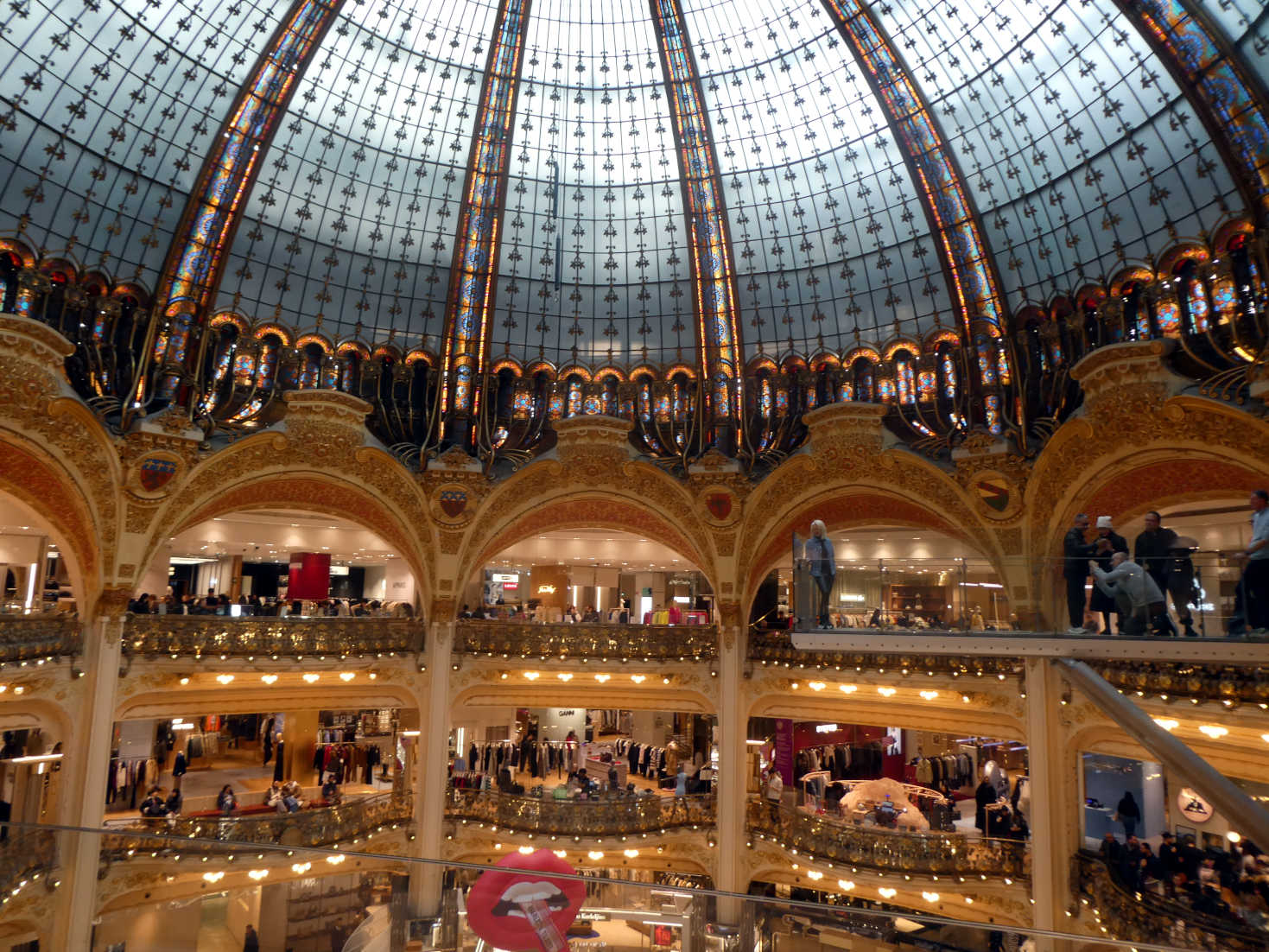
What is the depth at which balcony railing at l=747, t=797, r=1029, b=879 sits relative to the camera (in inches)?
895

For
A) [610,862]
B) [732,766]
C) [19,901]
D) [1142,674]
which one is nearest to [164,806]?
[610,862]

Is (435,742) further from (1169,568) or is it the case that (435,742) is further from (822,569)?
(1169,568)

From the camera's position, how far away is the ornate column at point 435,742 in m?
26.9

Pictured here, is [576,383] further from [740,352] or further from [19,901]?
[19,901]

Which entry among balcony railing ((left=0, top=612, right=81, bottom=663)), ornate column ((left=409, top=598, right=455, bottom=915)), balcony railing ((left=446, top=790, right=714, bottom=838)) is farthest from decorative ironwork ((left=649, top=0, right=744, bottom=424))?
balcony railing ((left=0, top=612, right=81, bottom=663))

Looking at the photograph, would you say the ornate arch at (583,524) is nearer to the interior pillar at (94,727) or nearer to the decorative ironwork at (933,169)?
the interior pillar at (94,727)

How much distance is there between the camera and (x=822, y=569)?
16.2 meters

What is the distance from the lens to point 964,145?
74.5 feet

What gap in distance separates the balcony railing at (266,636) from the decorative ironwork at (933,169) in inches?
741

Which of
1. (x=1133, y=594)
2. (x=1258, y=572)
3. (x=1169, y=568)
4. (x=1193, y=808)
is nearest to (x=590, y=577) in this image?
(x=1193, y=808)

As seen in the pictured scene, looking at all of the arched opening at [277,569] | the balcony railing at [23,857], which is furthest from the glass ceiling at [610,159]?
the balcony railing at [23,857]

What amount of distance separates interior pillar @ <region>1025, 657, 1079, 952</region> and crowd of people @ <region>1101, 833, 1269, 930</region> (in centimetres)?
167

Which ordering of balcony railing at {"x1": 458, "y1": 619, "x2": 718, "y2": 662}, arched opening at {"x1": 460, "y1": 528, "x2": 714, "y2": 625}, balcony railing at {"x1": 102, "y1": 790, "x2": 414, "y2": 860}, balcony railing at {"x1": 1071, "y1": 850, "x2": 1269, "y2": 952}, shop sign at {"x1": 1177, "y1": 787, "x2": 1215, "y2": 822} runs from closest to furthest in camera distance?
balcony railing at {"x1": 1071, "y1": 850, "x2": 1269, "y2": 952}, shop sign at {"x1": 1177, "y1": 787, "x2": 1215, "y2": 822}, balcony railing at {"x1": 102, "y1": 790, "x2": 414, "y2": 860}, balcony railing at {"x1": 458, "y1": 619, "x2": 718, "y2": 662}, arched opening at {"x1": 460, "y1": 528, "x2": 714, "y2": 625}

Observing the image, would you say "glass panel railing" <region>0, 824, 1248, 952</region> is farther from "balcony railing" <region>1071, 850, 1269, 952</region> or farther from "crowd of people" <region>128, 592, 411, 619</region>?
"crowd of people" <region>128, 592, 411, 619</region>
